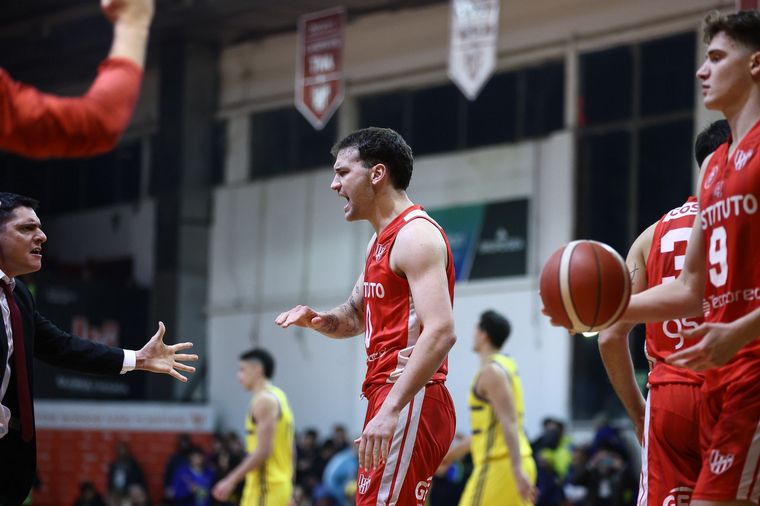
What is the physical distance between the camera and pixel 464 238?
18.4 m

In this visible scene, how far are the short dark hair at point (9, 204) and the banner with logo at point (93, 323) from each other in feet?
46.9

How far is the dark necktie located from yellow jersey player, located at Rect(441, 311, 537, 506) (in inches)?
151

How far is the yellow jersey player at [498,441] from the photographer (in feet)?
27.1

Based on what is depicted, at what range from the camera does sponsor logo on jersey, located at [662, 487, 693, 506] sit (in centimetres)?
462

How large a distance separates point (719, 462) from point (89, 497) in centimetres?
1581

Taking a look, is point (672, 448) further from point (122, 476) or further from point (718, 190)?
A: point (122, 476)

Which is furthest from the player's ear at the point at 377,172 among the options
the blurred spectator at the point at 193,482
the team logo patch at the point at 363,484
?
the blurred spectator at the point at 193,482

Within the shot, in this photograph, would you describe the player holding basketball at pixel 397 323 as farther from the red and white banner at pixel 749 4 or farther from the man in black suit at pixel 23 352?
the red and white banner at pixel 749 4

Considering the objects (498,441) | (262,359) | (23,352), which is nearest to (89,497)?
(262,359)

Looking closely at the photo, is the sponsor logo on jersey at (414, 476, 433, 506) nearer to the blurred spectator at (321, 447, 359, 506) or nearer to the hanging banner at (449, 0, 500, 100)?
the hanging banner at (449, 0, 500, 100)

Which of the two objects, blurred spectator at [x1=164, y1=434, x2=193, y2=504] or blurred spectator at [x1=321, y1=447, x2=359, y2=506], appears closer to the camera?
blurred spectator at [x1=321, y1=447, x2=359, y2=506]

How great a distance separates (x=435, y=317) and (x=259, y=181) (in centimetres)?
1690

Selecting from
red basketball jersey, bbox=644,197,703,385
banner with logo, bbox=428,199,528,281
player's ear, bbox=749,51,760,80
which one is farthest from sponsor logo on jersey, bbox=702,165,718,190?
banner with logo, bbox=428,199,528,281

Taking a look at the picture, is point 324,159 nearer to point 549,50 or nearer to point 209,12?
point 209,12
